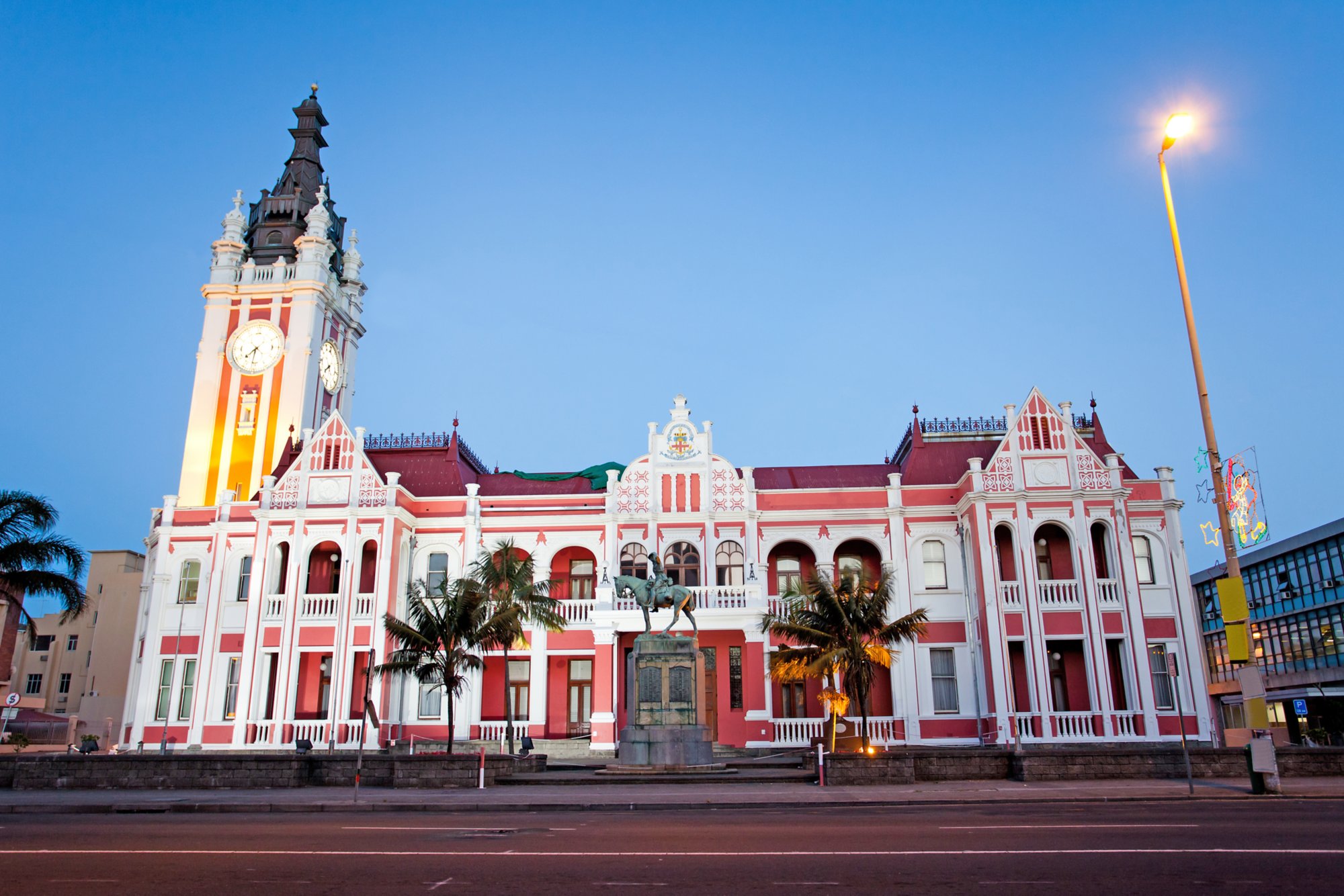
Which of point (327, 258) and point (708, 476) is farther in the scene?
point (327, 258)

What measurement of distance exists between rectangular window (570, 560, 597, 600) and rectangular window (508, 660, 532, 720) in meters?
3.29

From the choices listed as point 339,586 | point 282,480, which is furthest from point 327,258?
point 339,586

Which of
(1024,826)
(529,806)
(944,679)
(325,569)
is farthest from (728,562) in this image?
(1024,826)

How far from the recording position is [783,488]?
37.5 meters

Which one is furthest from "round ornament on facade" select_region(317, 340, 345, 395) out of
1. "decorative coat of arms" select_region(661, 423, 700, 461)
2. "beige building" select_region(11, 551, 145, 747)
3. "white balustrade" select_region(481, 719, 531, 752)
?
"beige building" select_region(11, 551, 145, 747)

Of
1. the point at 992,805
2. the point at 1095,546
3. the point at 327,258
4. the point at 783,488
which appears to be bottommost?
the point at 992,805

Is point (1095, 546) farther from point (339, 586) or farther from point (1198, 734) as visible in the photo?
point (339, 586)

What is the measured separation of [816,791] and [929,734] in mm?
15669

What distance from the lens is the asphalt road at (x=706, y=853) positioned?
26.5ft

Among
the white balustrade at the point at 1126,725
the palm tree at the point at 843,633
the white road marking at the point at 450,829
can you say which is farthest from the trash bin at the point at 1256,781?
the white balustrade at the point at 1126,725

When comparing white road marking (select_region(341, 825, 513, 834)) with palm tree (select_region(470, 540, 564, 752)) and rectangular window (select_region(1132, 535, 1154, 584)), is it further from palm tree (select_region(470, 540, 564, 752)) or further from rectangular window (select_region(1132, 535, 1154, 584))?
rectangular window (select_region(1132, 535, 1154, 584))

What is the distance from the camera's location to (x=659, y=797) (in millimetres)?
16781

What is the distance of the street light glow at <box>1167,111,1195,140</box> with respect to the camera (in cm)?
1775

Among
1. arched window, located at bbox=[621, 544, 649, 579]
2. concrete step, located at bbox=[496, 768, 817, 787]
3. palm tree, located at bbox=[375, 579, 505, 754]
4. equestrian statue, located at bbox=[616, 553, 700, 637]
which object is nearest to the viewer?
concrete step, located at bbox=[496, 768, 817, 787]
